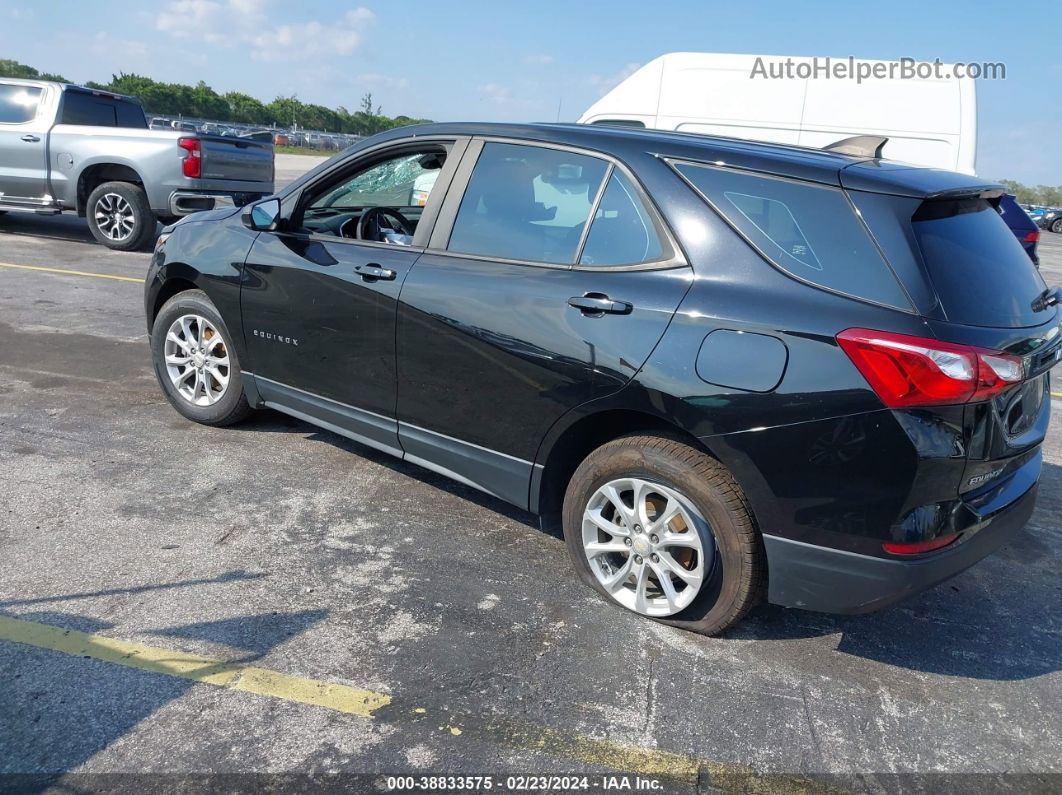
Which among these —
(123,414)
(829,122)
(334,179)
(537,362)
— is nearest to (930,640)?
(537,362)

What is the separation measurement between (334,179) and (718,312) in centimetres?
220

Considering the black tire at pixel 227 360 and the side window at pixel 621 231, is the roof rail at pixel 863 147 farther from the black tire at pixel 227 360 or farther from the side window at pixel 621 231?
the black tire at pixel 227 360

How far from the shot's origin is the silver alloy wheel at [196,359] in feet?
15.6

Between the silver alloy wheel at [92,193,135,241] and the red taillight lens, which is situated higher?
the silver alloy wheel at [92,193,135,241]

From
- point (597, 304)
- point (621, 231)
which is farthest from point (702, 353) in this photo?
point (621, 231)

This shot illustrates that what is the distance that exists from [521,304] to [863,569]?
5.03ft

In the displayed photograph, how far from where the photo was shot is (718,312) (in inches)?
115

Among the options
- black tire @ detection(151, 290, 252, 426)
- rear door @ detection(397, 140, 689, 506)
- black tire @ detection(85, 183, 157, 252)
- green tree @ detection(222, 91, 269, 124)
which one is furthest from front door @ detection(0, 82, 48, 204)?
green tree @ detection(222, 91, 269, 124)

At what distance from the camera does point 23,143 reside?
1077cm

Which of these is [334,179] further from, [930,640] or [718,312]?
[930,640]

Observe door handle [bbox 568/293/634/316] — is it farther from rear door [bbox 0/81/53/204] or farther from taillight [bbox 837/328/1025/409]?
rear door [bbox 0/81/53/204]

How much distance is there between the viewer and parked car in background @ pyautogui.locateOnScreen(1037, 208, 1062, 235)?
115 ft

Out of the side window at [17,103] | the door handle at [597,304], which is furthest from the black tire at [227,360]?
the side window at [17,103]

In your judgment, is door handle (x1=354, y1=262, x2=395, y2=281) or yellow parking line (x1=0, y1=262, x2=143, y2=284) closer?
door handle (x1=354, y1=262, x2=395, y2=281)
